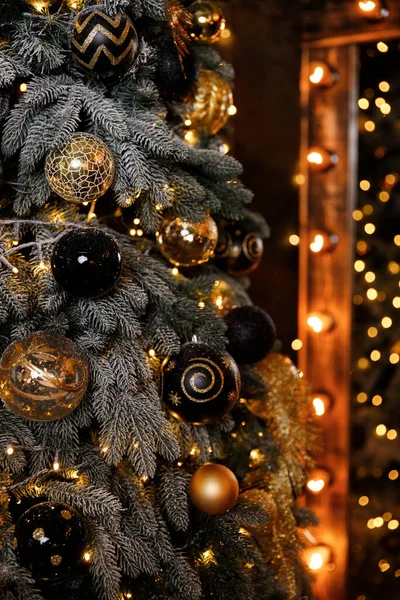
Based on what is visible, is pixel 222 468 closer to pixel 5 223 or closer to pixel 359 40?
pixel 5 223

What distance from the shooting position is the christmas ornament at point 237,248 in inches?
58.7

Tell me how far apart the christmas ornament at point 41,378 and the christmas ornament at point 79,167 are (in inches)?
9.5

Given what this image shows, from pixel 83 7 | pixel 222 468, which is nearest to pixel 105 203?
Answer: pixel 83 7

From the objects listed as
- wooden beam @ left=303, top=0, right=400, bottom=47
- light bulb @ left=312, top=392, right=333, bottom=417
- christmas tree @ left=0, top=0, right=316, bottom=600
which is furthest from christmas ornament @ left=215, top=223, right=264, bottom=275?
wooden beam @ left=303, top=0, right=400, bottom=47

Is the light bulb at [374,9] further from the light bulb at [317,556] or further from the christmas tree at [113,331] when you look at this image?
the light bulb at [317,556]

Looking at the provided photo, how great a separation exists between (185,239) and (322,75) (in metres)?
1.04

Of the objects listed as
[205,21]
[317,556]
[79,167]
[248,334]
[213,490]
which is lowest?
[317,556]

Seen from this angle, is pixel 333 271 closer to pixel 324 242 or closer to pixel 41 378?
pixel 324 242

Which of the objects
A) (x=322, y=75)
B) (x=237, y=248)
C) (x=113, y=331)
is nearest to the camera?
(x=113, y=331)

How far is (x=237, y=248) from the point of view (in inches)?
58.8

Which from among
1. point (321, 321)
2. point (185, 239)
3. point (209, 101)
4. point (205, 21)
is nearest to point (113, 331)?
point (185, 239)

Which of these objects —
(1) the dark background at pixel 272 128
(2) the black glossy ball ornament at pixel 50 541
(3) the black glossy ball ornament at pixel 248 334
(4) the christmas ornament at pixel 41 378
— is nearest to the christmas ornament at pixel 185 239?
(3) the black glossy ball ornament at pixel 248 334

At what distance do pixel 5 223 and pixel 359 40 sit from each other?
1372mm

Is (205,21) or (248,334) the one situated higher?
(205,21)
